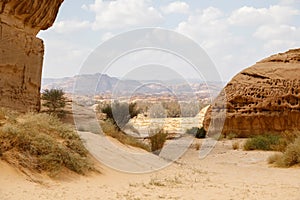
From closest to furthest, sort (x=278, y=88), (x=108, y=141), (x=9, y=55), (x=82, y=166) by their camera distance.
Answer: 1. (x=82, y=166)
2. (x=9, y=55)
3. (x=108, y=141)
4. (x=278, y=88)

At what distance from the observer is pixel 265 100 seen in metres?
19.3

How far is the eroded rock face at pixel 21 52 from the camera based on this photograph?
1009cm

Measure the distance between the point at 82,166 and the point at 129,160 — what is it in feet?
8.21

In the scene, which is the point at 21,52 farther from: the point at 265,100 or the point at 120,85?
the point at 265,100

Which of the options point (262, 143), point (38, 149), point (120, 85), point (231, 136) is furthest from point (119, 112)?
point (38, 149)

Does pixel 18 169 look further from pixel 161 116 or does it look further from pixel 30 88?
pixel 161 116

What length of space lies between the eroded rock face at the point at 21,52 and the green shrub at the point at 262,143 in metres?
9.90

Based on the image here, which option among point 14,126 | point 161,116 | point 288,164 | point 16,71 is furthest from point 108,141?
point 161,116

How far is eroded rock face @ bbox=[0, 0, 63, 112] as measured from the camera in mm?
10094

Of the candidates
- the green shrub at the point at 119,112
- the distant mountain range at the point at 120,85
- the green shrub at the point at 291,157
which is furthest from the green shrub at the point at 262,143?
the green shrub at the point at 119,112

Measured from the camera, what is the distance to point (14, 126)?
7.56 m

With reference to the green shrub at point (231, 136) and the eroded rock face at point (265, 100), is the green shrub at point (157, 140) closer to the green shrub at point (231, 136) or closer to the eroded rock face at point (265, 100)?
the green shrub at point (231, 136)

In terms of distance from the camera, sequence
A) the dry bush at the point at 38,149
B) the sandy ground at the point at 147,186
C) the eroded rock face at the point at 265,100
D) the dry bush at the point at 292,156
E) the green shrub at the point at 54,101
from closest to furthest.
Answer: the sandy ground at the point at 147,186 → the dry bush at the point at 38,149 → the dry bush at the point at 292,156 → the green shrub at the point at 54,101 → the eroded rock face at the point at 265,100

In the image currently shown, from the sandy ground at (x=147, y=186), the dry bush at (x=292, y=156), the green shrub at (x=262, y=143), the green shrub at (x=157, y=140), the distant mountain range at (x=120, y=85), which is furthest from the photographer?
the green shrub at (x=262, y=143)
